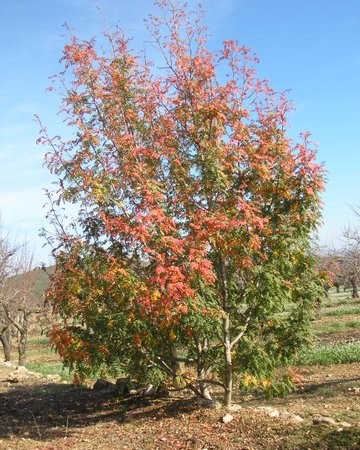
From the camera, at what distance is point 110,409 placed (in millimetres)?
10180

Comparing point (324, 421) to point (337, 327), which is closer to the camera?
point (324, 421)

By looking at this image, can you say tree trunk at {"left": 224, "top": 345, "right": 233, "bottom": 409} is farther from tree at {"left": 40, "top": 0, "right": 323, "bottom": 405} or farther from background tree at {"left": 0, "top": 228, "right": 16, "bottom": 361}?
background tree at {"left": 0, "top": 228, "right": 16, "bottom": 361}

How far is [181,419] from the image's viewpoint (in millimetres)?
8070

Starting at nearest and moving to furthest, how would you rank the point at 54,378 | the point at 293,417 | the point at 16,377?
the point at 293,417
the point at 16,377
the point at 54,378

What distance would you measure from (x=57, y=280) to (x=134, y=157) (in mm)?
2342

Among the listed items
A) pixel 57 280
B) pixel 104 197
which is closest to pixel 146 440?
pixel 57 280

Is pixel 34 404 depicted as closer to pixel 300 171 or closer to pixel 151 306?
pixel 151 306

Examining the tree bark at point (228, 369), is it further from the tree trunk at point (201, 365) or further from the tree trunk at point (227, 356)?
the tree trunk at point (201, 365)

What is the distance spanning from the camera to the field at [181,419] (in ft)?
21.6

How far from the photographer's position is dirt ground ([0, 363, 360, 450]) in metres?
6.55

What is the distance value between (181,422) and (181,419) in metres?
0.16

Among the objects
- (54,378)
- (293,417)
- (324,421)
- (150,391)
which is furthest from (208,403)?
(54,378)

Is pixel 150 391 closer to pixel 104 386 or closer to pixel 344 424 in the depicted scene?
pixel 104 386

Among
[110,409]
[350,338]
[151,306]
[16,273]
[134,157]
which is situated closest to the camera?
[151,306]
